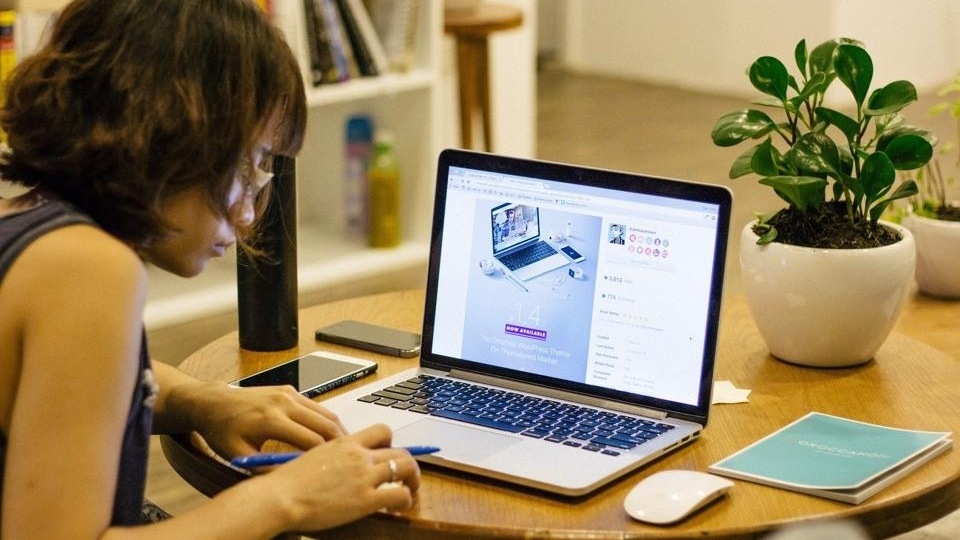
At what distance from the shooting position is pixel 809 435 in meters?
1.34

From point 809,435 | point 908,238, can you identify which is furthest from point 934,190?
point 809,435

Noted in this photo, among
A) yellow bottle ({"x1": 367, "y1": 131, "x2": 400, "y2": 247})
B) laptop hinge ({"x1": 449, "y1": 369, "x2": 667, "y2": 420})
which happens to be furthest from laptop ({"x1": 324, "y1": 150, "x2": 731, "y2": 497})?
yellow bottle ({"x1": 367, "y1": 131, "x2": 400, "y2": 247})

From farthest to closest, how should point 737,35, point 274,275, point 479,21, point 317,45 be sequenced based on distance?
point 737,35
point 479,21
point 317,45
point 274,275

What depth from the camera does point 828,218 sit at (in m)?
1.56

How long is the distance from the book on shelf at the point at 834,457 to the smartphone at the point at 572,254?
0.89 ft

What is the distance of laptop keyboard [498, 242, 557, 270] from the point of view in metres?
1.45

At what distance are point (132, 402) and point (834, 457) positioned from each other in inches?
25.9

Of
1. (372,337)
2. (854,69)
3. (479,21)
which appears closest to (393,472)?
(372,337)

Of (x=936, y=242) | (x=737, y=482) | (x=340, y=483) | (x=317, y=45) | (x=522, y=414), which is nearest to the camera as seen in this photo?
(x=340, y=483)

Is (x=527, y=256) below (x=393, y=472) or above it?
above

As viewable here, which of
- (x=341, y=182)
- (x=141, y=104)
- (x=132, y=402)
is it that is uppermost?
(x=141, y=104)

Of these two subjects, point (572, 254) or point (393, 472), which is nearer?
point (393, 472)

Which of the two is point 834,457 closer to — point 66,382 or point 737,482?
point 737,482

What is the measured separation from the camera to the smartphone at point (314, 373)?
1.49m
